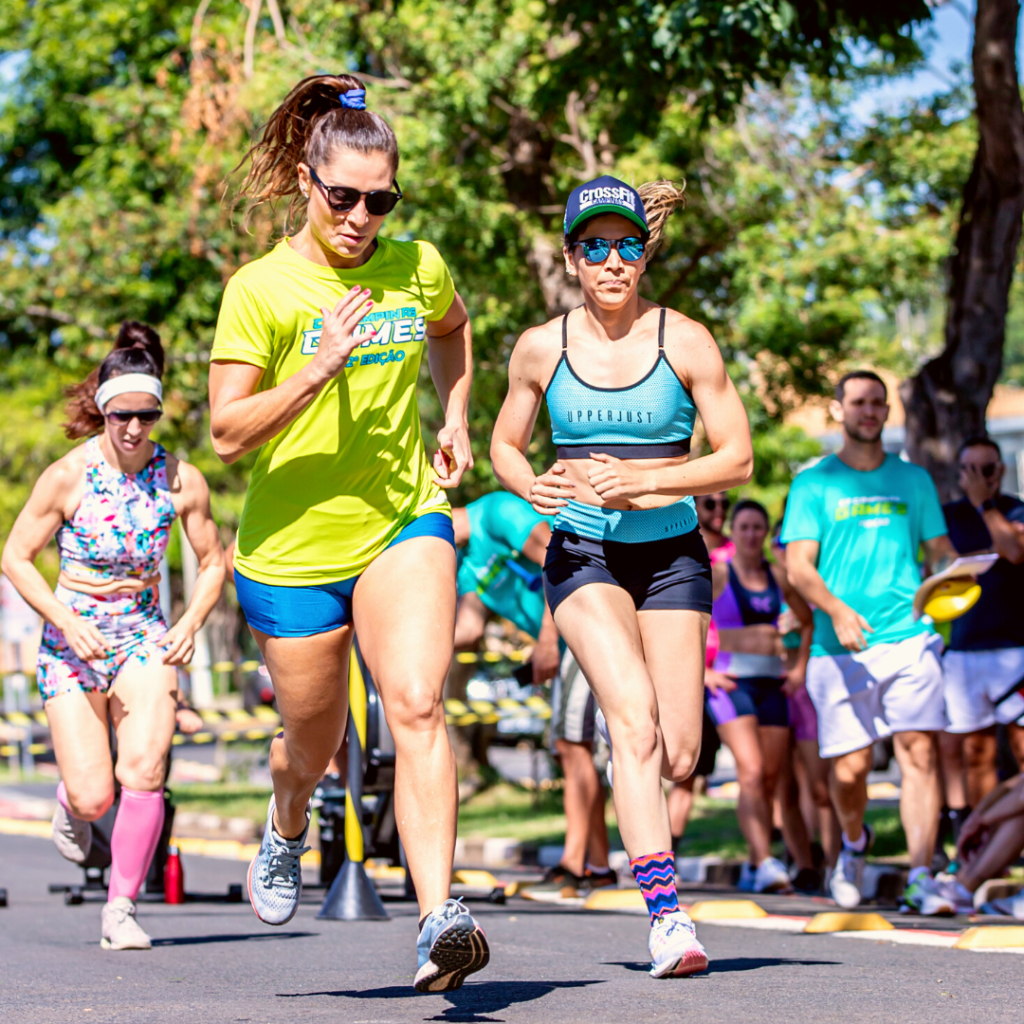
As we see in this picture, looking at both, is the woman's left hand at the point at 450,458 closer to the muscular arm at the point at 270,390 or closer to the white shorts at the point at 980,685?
the muscular arm at the point at 270,390

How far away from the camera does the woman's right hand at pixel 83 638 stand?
21.2ft

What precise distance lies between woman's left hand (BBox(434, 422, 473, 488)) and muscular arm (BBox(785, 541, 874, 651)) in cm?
354

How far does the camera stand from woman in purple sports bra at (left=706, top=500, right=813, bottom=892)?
9.30 meters

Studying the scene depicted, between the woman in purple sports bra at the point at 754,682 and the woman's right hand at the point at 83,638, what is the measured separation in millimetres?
3952

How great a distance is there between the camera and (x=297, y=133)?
16.5ft

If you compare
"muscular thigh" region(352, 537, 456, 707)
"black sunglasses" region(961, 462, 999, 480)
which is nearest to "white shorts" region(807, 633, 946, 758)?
"black sunglasses" region(961, 462, 999, 480)

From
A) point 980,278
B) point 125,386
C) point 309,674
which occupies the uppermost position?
point 980,278

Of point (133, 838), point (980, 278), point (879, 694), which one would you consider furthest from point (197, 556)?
point (980, 278)

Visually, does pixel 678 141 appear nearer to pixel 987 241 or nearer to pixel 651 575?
pixel 987 241

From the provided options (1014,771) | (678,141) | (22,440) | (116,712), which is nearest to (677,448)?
(116,712)

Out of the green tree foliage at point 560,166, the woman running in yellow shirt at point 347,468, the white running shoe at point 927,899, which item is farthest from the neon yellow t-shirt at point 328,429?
the green tree foliage at point 560,166

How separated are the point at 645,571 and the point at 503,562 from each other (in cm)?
405

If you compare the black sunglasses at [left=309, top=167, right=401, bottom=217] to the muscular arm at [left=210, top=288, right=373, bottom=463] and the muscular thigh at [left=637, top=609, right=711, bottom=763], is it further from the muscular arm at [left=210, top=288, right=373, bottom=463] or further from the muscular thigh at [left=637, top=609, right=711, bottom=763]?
the muscular thigh at [left=637, top=609, right=711, bottom=763]

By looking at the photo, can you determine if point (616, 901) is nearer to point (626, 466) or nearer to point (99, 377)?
point (99, 377)
